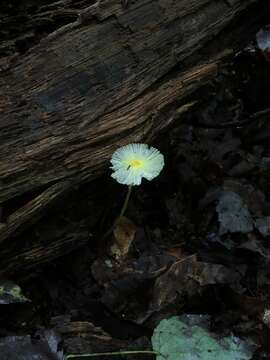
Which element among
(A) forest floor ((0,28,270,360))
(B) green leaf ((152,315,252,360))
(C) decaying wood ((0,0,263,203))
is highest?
(C) decaying wood ((0,0,263,203))

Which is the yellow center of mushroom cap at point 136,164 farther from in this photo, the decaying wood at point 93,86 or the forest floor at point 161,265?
the forest floor at point 161,265

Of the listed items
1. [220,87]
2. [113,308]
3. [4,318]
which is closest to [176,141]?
[220,87]

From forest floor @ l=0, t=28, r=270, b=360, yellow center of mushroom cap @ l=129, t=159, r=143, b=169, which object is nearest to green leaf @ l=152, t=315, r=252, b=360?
forest floor @ l=0, t=28, r=270, b=360

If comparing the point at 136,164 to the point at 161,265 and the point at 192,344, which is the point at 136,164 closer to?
the point at 161,265

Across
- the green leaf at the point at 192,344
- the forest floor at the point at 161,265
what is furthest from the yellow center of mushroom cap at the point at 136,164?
the green leaf at the point at 192,344

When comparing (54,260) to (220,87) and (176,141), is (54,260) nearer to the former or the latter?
(176,141)

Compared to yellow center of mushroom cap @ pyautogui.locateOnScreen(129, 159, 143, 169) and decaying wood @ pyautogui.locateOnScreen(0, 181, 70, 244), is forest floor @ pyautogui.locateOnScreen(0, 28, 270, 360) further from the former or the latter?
yellow center of mushroom cap @ pyautogui.locateOnScreen(129, 159, 143, 169)

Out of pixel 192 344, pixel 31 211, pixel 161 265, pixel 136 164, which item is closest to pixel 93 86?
pixel 136 164
